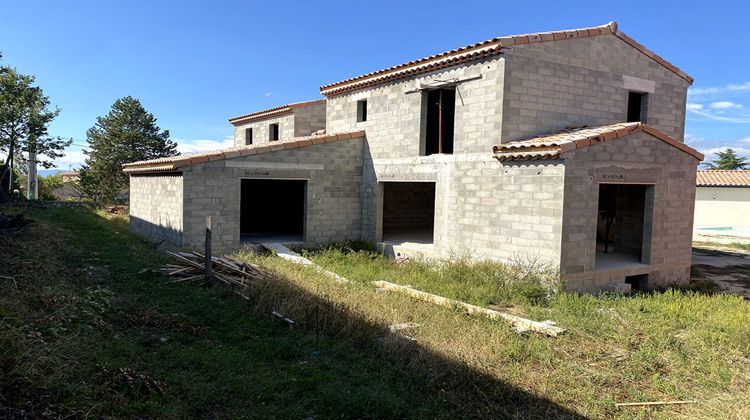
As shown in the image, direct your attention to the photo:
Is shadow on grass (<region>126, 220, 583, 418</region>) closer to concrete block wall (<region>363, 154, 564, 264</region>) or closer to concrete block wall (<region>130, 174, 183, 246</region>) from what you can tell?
concrete block wall (<region>363, 154, 564, 264</region>)

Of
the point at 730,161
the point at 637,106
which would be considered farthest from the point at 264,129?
the point at 730,161

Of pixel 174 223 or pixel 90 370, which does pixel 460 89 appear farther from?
pixel 90 370

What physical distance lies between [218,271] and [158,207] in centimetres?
648

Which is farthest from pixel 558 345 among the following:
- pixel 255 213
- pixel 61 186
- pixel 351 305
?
pixel 61 186

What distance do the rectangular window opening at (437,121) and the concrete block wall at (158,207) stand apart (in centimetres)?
743

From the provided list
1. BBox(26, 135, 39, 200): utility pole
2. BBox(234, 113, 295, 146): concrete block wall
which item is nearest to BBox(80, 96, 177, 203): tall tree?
BBox(26, 135, 39, 200): utility pole

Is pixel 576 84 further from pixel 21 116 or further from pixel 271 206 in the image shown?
pixel 21 116

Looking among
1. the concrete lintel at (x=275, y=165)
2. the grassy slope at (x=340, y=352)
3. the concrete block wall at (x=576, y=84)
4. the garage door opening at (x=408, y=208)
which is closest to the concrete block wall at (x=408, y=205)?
the garage door opening at (x=408, y=208)

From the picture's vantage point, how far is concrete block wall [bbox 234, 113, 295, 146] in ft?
69.9

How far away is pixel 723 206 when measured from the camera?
105 ft

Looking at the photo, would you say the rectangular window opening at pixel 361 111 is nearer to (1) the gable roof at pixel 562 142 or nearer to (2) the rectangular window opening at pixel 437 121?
(2) the rectangular window opening at pixel 437 121

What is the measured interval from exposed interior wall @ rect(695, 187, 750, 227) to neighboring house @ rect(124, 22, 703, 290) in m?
20.9

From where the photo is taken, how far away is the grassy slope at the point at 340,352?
16.6 feet

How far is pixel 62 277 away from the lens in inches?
379
